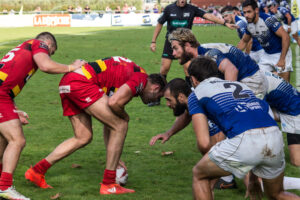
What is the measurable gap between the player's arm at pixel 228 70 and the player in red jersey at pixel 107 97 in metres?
0.70

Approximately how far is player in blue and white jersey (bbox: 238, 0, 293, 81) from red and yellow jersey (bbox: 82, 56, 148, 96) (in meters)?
3.50

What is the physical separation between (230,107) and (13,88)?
2587 mm

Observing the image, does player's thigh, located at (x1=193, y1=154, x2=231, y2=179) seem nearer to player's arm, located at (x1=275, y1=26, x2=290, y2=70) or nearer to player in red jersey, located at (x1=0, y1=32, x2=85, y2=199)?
player in red jersey, located at (x1=0, y1=32, x2=85, y2=199)

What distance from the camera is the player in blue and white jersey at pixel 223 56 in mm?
5957

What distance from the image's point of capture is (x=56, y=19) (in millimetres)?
44250

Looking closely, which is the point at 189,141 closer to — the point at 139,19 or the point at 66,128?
the point at 66,128

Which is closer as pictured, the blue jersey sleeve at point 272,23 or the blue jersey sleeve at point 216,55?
the blue jersey sleeve at point 216,55

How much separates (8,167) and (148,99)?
5.74 ft

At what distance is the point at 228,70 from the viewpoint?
587cm

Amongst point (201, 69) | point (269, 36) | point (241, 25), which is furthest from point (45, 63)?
point (241, 25)

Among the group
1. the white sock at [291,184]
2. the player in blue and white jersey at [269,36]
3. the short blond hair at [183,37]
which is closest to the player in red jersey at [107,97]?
the short blond hair at [183,37]

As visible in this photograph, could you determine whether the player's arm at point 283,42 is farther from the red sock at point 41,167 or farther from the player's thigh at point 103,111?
the red sock at point 41,167

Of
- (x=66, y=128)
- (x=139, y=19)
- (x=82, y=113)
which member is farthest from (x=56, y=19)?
(x=82, y=113)

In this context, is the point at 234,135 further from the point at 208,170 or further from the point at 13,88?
the point at 13,88
